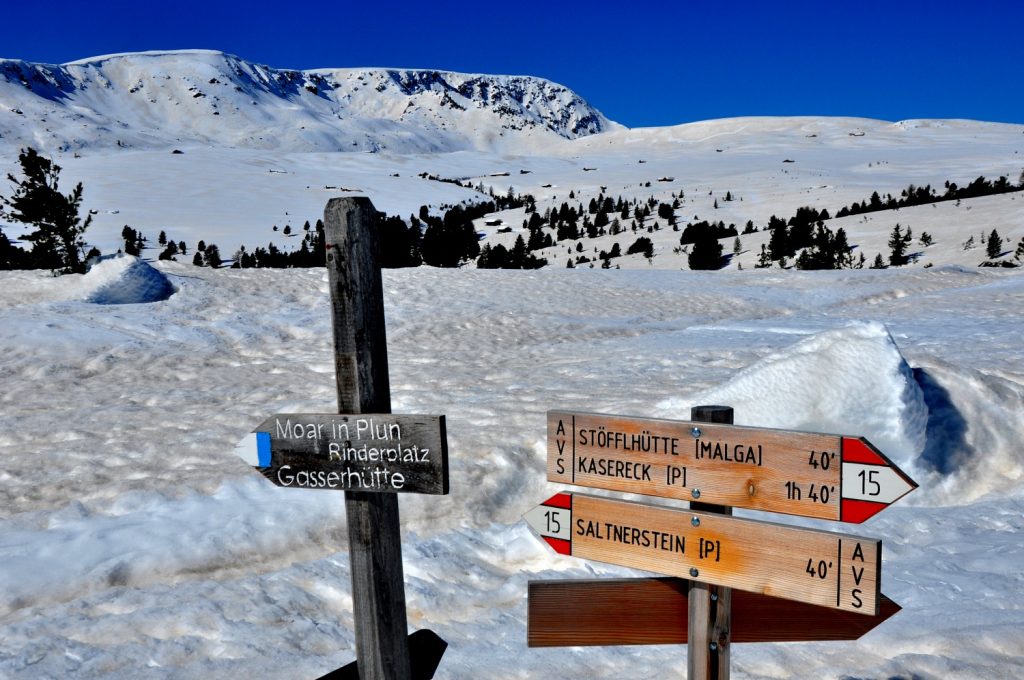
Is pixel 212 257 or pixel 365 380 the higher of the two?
pixel 212 257

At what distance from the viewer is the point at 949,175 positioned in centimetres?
6788

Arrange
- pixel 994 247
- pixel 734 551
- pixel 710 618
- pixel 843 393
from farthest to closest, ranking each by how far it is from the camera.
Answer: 1. pixel 994 247
2. pixel 843 393
3. pixel 710 618
4. pixel 734 551


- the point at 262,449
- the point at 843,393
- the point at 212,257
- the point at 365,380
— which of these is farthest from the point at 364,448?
the point at 212,257

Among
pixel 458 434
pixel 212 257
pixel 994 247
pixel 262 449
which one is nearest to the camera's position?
pixel 262 449

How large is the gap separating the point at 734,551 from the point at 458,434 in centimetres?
509

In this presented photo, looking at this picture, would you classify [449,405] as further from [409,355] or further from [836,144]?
[836,144]

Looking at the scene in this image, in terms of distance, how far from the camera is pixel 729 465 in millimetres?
2545

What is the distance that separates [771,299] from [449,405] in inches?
453

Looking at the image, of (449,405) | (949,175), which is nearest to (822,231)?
(449,405)

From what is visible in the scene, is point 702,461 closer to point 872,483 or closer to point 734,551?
point 734,551

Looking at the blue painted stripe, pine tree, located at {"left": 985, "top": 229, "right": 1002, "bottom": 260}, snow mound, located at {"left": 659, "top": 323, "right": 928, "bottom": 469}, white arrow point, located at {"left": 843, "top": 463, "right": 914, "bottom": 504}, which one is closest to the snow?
snow mound, located at {"left": 659, "top": 323, "right": 928, "bottom": 469}

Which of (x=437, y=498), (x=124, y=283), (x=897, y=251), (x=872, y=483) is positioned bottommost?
(x=437, y=498)

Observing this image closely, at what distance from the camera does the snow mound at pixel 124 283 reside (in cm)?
1527

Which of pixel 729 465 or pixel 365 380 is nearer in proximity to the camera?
pixel 729 465
